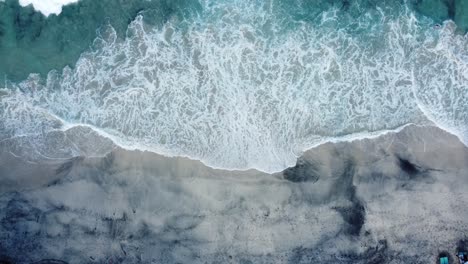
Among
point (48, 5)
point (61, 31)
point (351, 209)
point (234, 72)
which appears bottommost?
point (351, 209)

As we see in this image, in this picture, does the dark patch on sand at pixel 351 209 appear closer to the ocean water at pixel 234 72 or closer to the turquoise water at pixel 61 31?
the ocean water at pixel 234 72

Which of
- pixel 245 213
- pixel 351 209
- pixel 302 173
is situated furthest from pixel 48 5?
pixel 351 209

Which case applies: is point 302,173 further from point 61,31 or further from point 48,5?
point 48,5

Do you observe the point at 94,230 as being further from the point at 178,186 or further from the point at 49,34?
the point at 49,34

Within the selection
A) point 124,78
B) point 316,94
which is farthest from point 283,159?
point 124,78

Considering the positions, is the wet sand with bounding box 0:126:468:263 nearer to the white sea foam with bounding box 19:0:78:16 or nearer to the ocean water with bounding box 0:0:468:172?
the ocean water with bounding box 0:0:468:172

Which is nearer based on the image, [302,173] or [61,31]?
[302,173]

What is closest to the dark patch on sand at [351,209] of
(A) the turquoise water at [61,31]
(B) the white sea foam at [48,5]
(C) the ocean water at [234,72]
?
(C) the ocean water at [234,72]

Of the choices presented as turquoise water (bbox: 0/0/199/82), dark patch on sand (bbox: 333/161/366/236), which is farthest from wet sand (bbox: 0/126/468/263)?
turquoise water (bbox: 0/0/199/82)
